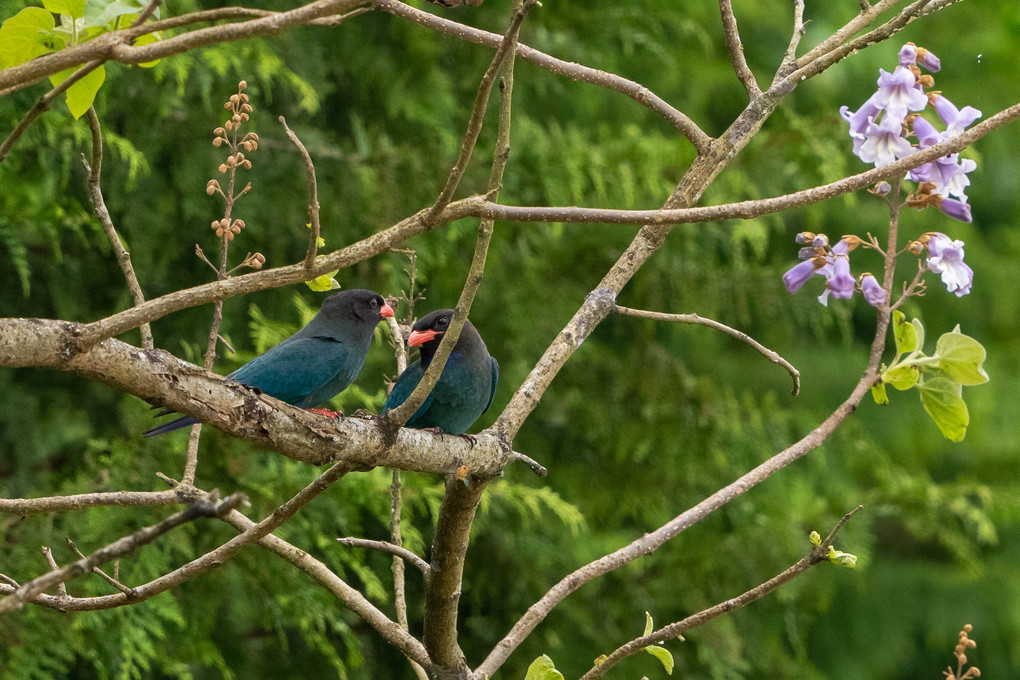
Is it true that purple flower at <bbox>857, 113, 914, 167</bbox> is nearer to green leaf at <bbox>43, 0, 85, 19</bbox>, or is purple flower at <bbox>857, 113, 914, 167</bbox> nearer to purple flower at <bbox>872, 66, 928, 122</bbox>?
purple flower at <bbox>872, 66, 928, 122</bbox>

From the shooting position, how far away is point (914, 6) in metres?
2.25

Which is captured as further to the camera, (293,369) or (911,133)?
(293,369)

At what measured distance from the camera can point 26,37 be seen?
1.62 m

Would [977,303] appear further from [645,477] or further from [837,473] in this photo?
[645,477]

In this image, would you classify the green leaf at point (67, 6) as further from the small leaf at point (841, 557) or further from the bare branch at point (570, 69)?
the small leaf at point (841, 557)

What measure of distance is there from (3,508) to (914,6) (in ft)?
6.97

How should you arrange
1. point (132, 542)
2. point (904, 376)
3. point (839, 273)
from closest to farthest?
1. point (132, 542)
2. point (904, 376)
3. point (839, 273)

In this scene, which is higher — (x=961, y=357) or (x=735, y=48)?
(x=735, y=48)

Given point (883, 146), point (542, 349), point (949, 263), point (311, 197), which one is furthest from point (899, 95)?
point (542, 349)

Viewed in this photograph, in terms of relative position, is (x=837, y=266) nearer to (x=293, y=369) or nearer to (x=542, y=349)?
(x=293, y=369)

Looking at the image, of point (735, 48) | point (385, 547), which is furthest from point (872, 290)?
point (385, 547)

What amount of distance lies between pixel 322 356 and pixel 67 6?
1679mm

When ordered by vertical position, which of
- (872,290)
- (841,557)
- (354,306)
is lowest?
(841,557)

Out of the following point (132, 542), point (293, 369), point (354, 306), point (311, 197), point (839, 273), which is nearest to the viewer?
point (132, 542)
